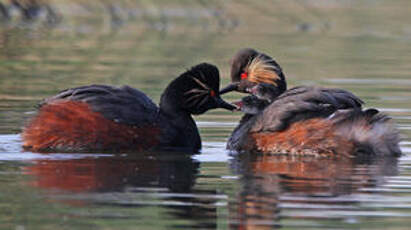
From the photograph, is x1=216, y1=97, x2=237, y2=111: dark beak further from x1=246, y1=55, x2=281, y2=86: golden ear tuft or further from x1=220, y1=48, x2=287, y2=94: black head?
x1=246, y1=55, x2=281, y2=86: golden ear tuft

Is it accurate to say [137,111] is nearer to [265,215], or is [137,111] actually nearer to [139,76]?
[265,215]

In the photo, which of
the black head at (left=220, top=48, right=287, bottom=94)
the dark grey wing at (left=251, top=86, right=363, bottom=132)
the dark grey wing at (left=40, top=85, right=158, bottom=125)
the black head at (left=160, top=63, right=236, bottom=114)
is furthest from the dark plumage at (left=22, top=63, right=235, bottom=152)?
the black head at (left=220, top=48, right=287, bottom=94)

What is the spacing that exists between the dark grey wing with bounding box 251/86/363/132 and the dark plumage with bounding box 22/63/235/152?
0.89m

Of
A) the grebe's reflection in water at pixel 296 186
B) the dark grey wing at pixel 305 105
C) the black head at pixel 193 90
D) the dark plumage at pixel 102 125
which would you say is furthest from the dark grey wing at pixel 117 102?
the dark grey wing at pixel 305 105

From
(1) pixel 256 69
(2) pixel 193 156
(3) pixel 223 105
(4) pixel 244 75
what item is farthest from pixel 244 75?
(2) pixel 193 156

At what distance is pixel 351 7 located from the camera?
135ft

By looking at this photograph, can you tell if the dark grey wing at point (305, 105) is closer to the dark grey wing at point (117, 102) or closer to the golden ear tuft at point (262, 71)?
the golden ear tuft at point (262, 71)

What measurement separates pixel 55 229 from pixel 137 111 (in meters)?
4.00

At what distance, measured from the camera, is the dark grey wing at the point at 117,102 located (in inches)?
444

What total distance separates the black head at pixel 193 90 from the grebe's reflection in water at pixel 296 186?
92 cm

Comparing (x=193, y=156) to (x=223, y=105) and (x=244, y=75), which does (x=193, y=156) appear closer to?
(x=223, y=105)

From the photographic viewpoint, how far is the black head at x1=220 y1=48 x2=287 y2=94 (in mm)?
12445

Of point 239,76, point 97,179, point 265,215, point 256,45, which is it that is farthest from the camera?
point 256,45

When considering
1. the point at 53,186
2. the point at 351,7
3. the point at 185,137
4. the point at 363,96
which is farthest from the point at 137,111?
the point at 351,7
